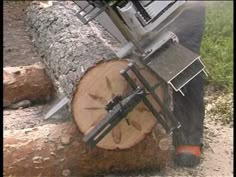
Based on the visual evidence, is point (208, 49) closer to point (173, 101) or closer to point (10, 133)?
point (173, 101)

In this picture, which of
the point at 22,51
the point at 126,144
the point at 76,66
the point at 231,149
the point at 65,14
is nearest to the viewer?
the point at 126,144

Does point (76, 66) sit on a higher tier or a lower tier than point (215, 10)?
higher

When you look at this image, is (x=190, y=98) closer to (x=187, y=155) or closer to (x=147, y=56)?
(x=187, y=155)

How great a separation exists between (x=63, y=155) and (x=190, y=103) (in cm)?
86

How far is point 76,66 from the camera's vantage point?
2.92 m

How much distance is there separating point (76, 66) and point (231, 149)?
1133 millimetres

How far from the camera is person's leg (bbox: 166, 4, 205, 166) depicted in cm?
305

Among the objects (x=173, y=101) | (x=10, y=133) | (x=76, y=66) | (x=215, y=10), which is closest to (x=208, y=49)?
(x=215, y=10)

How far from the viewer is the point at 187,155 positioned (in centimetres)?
301

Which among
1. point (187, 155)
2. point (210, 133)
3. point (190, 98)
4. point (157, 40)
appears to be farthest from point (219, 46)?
point (157, 40)

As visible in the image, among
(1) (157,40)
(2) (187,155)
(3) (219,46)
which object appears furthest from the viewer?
(3) (219,46)

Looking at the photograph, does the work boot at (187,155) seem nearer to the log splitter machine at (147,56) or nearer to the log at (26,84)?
the log splitter machine at (147,56)

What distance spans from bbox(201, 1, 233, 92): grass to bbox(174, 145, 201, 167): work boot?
1075 millimetres

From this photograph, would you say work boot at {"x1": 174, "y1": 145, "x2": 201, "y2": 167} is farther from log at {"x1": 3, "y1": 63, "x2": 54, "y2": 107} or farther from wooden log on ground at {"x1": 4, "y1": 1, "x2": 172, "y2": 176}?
log at {"x1": 3, "y1": 63, "x2": 54, "y2": 107}
